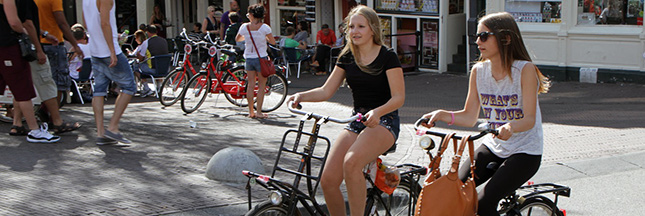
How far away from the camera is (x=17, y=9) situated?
24.9 feet

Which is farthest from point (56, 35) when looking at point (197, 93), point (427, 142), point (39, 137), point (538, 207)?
Answer: point (538, 207)

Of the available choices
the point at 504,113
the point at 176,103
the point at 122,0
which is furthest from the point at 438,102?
the point at 122,0

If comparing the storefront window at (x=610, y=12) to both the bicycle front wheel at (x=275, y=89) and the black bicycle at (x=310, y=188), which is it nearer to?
the bicycle front wheel at (x=275, y=89)

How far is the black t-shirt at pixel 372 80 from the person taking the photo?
4.56 meters

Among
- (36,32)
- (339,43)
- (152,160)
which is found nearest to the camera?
(152,160)

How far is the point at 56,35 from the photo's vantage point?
A: 862cm

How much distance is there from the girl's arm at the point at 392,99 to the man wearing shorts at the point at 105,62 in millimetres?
3914

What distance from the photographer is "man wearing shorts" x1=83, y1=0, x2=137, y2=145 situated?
7.54m

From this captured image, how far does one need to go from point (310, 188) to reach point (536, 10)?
11.3m

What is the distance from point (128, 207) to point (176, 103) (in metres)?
6.46

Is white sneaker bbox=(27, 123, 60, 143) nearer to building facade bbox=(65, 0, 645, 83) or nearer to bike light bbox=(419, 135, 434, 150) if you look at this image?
bike light bbox=(419, 135, 434, 150)

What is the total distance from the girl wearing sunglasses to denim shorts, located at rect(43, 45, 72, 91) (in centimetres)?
585

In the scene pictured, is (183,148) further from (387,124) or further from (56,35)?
(387,124)

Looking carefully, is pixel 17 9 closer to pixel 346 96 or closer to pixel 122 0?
pixel 346 96
